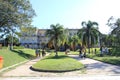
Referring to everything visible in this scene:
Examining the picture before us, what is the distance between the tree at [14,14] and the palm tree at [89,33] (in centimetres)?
1332

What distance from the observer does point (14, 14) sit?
41.6 metres

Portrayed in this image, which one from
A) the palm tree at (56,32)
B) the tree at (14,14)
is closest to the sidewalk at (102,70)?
the tree at (14,14)

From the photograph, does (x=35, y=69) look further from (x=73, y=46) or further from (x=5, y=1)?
(x=73, y=46)

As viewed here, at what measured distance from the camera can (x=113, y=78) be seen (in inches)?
677

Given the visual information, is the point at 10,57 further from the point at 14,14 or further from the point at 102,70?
the point at 102,70

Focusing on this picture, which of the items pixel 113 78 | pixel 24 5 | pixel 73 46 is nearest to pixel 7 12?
pixel 24 5

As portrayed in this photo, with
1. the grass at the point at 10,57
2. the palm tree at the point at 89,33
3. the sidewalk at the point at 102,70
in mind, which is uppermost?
the palm tree at the point at 89,33

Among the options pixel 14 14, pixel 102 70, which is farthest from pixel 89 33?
pixel 102 70

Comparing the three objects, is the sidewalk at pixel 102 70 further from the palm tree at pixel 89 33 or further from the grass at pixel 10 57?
the palm tree at pixel 89 33

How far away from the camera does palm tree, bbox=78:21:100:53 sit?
55.7 meters

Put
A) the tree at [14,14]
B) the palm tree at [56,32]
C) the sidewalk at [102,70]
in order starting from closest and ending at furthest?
the sidewalk at [102,70], the tree at [14,14], the palm tree at [56,32]

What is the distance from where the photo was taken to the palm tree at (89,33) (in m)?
55.7

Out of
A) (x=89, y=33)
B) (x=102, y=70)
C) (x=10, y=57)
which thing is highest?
(x=89, y=33)

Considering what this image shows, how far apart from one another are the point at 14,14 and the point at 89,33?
756 inches
